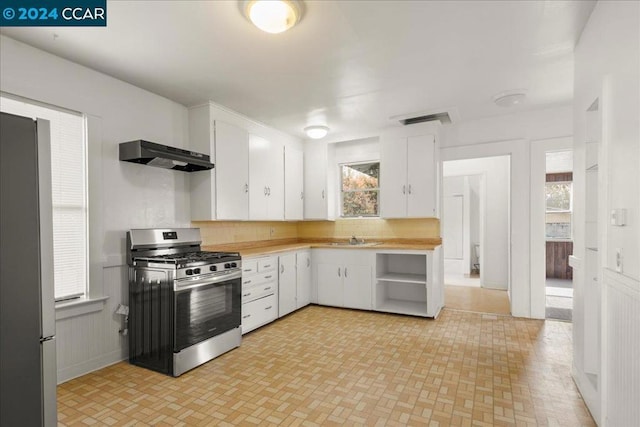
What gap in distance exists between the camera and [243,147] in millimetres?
4125

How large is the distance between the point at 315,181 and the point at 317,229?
90 centimetres

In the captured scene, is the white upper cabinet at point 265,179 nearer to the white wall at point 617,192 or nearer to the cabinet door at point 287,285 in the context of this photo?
the cabinet door at point 287,285

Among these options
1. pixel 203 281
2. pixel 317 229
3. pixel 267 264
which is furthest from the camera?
pixel 317 229

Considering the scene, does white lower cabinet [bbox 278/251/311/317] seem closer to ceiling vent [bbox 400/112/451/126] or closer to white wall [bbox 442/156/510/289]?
ceiling vent [bbox 400/112/451/126]

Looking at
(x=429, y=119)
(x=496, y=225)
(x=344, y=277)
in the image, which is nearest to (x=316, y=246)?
(x=344, y=277)

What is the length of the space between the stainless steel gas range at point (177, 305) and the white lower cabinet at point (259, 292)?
29 cm

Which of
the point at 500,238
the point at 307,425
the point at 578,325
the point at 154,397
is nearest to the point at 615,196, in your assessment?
the point at 578,325

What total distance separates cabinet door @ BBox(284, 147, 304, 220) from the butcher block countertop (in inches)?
20.7

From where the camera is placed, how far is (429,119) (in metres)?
4.45

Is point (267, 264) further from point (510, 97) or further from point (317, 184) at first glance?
point (510, 97)

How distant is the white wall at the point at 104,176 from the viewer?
2512mm

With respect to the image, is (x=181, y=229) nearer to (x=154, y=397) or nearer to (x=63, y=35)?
(x=154, y=397)

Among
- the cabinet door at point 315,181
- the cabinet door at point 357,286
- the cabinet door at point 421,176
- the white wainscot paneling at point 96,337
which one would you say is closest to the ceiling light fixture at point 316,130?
the cabinet door at point 315,181

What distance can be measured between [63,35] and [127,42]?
1.32ft
